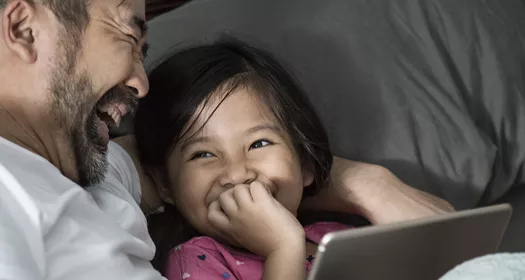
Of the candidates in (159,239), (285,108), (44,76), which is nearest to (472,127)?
(285,108)

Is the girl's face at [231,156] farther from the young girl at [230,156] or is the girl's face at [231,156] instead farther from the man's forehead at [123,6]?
the man's forehead at [123,6]

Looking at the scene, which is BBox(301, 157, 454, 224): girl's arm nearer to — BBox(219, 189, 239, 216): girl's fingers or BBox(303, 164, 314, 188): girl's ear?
BBox(303, 164, 314, 188): girl's ear

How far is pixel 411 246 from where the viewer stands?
2.51ft

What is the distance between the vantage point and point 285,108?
1.18 m

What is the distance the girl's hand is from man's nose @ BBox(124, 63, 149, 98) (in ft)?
0.74

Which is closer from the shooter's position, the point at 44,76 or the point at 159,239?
the point at 44,76

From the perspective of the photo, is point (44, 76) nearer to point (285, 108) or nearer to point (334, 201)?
point (285, 108)

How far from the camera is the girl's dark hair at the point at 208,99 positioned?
115 centimetres

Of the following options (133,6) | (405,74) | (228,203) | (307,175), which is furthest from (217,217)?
(405,74)

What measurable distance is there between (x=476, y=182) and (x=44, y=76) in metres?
0.88

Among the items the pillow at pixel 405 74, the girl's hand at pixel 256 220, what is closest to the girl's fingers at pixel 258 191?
the girl's hand at pixel 256 220

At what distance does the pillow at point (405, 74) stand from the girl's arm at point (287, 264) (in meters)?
0.44

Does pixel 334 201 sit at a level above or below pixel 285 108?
below

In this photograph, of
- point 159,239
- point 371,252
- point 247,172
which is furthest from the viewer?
point 159,239
